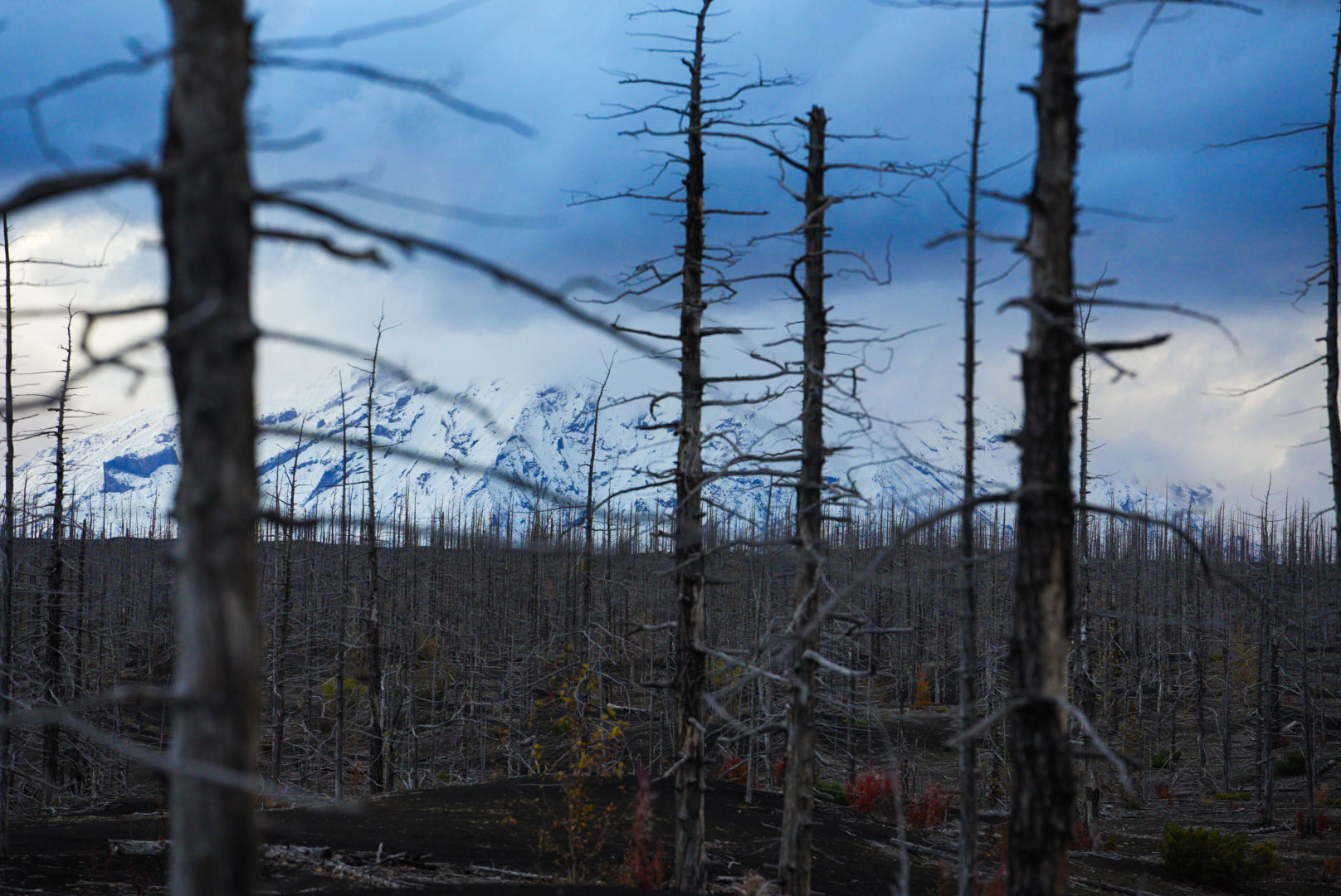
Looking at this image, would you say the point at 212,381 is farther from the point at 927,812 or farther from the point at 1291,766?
the point at 1291,766

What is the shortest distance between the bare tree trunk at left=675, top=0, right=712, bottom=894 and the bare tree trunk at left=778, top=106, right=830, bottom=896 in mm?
1113

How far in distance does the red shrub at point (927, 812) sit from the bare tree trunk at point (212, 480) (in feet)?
71.0

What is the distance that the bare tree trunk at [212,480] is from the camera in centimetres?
263

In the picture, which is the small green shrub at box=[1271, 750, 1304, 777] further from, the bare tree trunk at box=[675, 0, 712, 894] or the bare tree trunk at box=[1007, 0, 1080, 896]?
the bare tree trunk at box=[1007, 0, 1080, 896]

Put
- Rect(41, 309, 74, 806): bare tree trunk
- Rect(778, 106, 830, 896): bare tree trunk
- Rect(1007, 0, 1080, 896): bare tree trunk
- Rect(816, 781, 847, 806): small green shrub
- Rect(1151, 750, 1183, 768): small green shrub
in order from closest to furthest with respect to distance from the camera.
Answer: Rect(1007, 0, 1080, 896): bare tree trunk → Rect(778, 106, 830, 896): bare tree trunk → Rect(41, 309, 74, 806): bare tree trunk → Rect(816, 781, 847, 806): small green shrub → Rect(1151, 750, 1183, 768): small green shrub

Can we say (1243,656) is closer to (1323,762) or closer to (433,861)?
(1323,762)

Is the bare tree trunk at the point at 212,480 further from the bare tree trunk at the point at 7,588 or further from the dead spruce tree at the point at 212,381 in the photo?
the bare tree trunk at the point at 7,588

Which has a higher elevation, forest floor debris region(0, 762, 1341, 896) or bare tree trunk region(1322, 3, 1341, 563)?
bare tree trunk region(1322, 3, 1341, 563)

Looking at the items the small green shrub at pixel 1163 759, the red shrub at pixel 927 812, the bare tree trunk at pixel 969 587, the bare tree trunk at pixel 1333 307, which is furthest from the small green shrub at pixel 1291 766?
the bare tree trunk at pixel 969 587

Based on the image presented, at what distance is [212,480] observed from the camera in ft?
8.79

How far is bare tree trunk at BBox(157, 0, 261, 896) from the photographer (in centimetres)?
263

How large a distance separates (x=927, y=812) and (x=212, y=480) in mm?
22652

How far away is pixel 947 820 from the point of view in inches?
1033

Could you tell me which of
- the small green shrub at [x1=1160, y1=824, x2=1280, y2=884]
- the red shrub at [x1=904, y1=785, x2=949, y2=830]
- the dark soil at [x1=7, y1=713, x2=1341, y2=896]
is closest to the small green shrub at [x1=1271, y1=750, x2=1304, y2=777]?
the dark soil at [x1=7, y1=713, x2=1341, y2=896]
